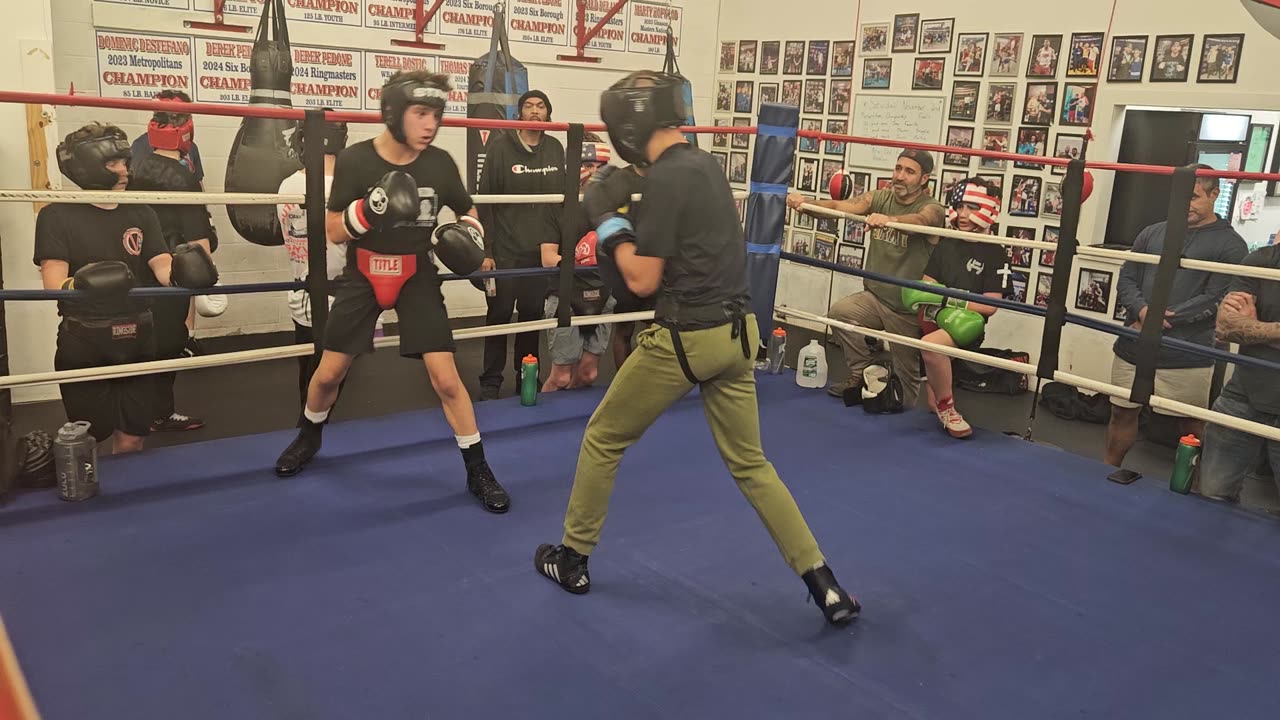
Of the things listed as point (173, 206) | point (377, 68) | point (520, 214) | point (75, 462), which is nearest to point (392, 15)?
point (377, 68)

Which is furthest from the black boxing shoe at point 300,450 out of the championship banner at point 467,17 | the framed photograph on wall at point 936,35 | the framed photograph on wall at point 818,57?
the framed photograph on wall at point 818,57

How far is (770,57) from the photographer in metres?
7.45

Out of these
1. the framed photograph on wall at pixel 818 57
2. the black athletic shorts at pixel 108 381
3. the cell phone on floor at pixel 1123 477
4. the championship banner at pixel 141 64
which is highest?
the framed photograph on wall at pixel 818 57

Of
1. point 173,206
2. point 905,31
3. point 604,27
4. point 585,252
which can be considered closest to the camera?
point 173,206

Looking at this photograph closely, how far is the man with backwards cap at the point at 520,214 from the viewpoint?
15.1ft

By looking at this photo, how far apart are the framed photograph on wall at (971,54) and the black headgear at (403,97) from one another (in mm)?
4218

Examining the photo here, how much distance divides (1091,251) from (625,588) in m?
2.05

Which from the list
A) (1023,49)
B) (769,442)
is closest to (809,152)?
(1023,49)

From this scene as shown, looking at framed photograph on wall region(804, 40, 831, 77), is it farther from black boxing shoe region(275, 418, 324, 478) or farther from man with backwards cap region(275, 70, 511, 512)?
black boxing shoe region(275, 418, 324, 478)

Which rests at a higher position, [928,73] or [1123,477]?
[928,73]

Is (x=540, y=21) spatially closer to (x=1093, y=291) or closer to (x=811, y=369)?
(x=811, y=369)

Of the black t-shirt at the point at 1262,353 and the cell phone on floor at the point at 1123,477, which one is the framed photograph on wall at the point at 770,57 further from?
the cell phone on floor at the point at 1123,477

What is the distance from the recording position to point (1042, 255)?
19.4 feet

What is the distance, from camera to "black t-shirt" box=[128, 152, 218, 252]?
4.21 meters
